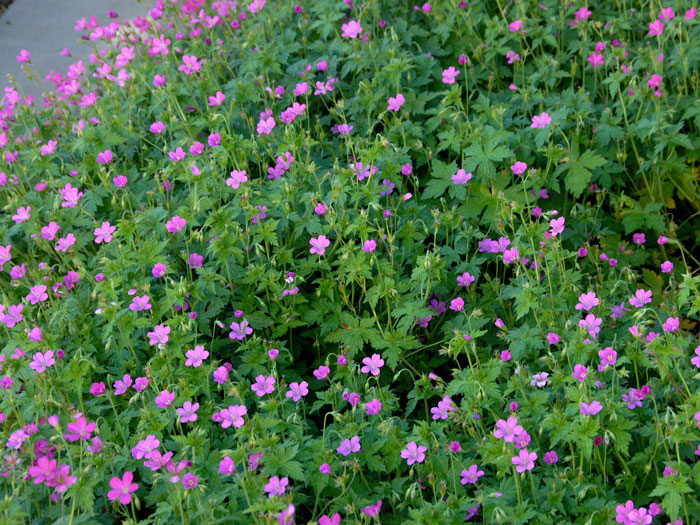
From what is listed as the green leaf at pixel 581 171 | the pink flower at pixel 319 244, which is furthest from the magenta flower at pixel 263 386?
the green leaf at pixel 581 171

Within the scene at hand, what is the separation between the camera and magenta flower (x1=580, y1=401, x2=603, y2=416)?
7.48 feet

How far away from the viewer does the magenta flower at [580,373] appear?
2387 millimetres

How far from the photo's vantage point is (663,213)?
3797 mm

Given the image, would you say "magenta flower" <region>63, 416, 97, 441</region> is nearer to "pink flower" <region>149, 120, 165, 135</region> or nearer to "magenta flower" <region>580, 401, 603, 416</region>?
"magenta flower" <region>580, 401, 603, 416</region>

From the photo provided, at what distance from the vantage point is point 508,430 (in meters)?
2.32

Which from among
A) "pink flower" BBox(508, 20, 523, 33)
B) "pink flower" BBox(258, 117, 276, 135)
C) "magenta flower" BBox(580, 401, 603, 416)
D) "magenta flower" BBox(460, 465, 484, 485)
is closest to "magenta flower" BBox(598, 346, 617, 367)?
"magenta flower" BBox(580, 401, 603, 416)

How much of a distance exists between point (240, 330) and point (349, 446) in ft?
2.33

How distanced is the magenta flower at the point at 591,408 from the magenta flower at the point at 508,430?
0.67 ft

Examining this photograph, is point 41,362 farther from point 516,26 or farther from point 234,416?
point 516,26

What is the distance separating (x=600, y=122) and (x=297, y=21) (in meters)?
1.92

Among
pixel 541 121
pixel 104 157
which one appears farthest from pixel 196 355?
pixel 541 121

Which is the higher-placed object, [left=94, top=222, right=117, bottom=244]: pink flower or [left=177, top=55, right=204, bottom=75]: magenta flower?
[left=177, top=55, right=204, bottom=75]: magenta flower

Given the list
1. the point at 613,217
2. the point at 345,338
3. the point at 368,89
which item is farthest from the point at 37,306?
the point at 613,217

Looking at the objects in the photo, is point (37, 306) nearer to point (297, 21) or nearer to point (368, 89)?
point (368, 89)
